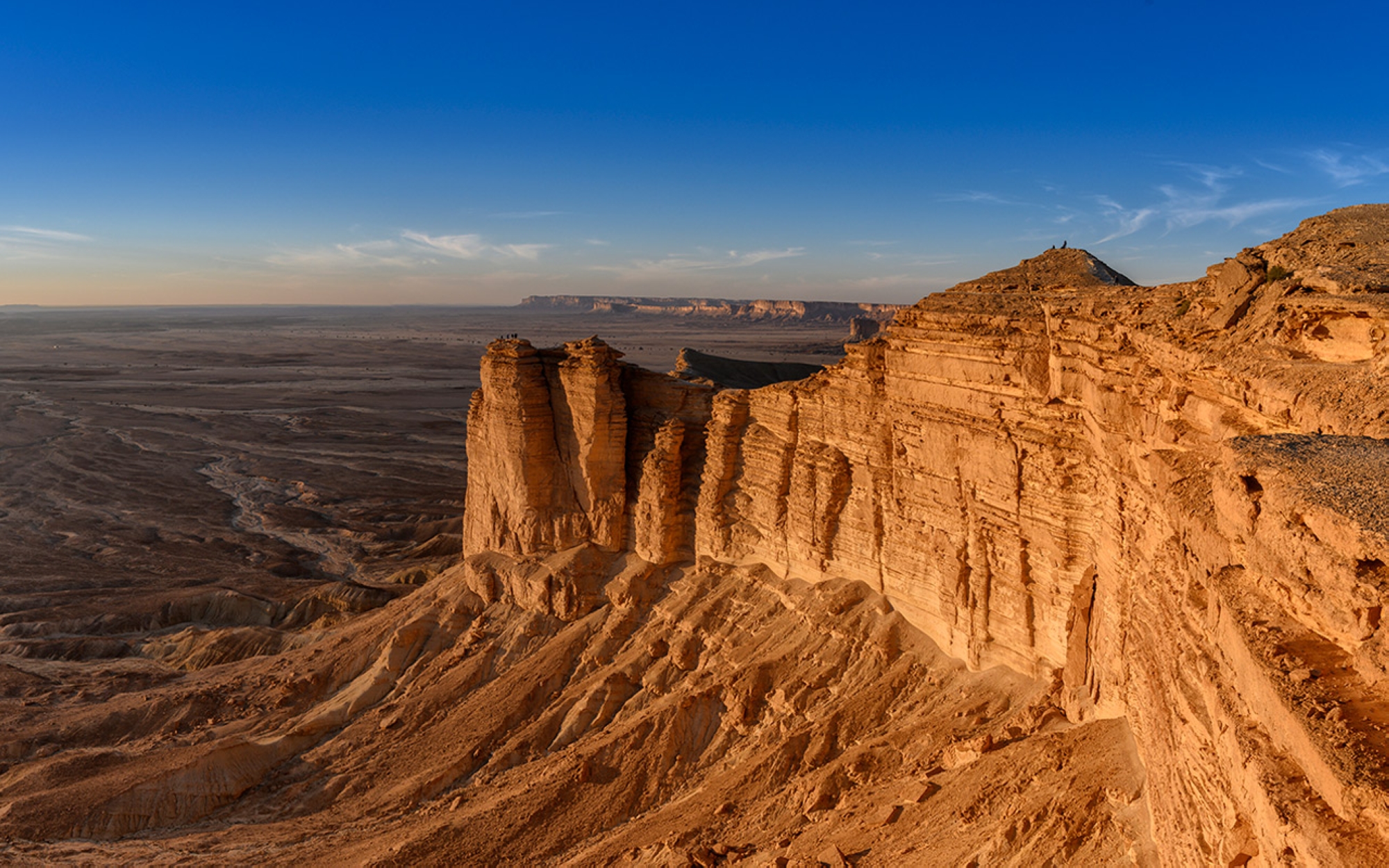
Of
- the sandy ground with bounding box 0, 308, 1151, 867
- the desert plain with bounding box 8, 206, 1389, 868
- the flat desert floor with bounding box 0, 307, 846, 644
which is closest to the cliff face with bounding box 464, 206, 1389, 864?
the desert plain with bounding box 8, 206, 1389, 868

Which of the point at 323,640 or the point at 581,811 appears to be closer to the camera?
the point at 581,811

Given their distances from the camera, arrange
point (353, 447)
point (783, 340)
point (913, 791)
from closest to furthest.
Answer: point (913, 791)
point (353, 447)
point (783, 340)

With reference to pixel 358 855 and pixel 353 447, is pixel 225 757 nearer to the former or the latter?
pixel 358 855

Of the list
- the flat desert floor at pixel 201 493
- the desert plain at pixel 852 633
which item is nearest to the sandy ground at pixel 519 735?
the desert plain at pixel 852 633

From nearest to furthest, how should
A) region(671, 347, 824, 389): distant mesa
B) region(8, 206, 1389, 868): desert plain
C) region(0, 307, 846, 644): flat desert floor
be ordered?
region(8, 206, 1389, 868): desert plain, region(671, 347, 824, 389): distant mesa, region(0, 307, 846, 644): flat desert floor

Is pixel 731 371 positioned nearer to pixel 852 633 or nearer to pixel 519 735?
pixel 519 735

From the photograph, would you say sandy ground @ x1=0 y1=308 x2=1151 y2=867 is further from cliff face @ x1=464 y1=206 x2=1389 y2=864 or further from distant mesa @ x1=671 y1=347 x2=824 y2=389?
distant mesa @ x1=671 y1=347 x2=824 y2=389

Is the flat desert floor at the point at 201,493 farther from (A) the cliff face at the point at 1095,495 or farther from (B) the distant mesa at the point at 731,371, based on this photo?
(B) the distant mesa at the point at 731,371

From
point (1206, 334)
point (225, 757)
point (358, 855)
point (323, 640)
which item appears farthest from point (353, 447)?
point (1206, 334)
